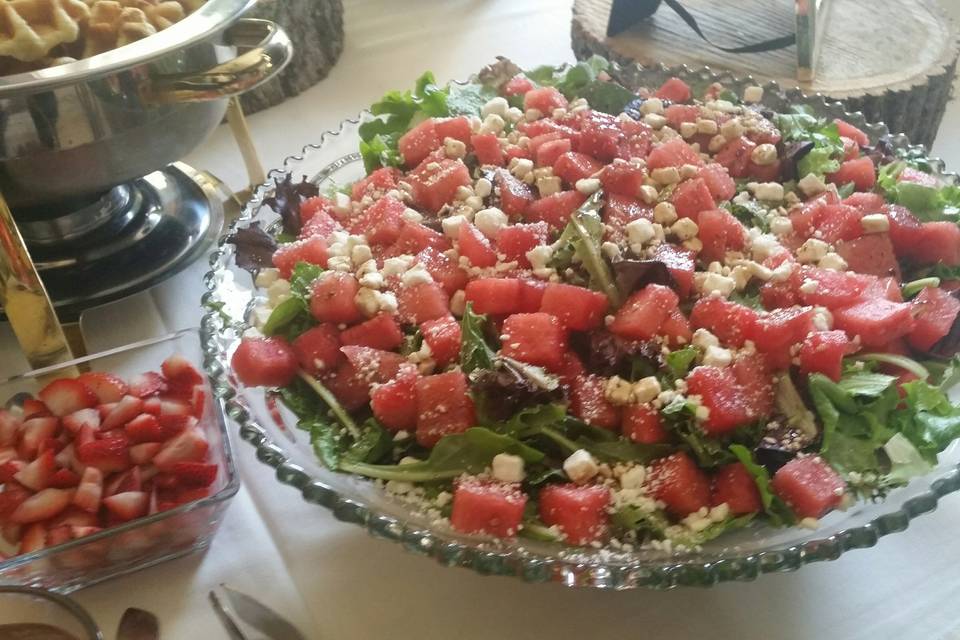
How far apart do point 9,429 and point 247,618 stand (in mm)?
345

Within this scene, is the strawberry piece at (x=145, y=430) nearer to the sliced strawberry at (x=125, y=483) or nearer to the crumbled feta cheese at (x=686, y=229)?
the sliced strawberry at (x=125, y=483)

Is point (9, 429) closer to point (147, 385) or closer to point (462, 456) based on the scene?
point (147, 385)

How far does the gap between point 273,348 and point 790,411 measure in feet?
1.67

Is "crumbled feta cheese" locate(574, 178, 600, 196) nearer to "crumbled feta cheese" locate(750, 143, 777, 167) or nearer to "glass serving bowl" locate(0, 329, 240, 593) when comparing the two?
"crumbled feta cheese" locate(750, 143, 777, 167)

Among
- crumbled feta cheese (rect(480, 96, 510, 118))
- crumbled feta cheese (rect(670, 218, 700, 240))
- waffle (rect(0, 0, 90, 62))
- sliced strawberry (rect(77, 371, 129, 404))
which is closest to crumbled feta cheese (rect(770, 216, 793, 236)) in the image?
crumbled feta cheese (rect(670, 218, 700, 240))

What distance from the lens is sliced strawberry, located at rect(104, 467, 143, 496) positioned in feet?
2.71

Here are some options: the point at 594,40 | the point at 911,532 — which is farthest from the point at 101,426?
the point at 594,40

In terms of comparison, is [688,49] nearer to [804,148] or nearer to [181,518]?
[804,148]

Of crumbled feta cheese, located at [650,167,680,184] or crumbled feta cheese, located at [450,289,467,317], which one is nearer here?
crumbled feta cheese, located at [450,289,467,317]

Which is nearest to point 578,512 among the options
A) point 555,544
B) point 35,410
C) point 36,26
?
point 555,544

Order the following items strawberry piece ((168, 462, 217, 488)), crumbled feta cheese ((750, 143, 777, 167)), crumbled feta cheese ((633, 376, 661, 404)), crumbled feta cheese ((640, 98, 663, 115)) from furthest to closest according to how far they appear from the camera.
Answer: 1. crumbled feta cheese ((640, 98, 663, 115))
2. crumbled feta cheese ((750, 143, 777, 167))
3. strawberry piece ((168, 462, 217, 488))
4. crumbled feta cheese ((633, 376, 661, 404))

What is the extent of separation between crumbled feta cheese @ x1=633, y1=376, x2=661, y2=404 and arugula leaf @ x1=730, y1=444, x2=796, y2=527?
9 centimetres

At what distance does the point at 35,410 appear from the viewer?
90cm

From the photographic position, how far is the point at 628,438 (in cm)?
75
